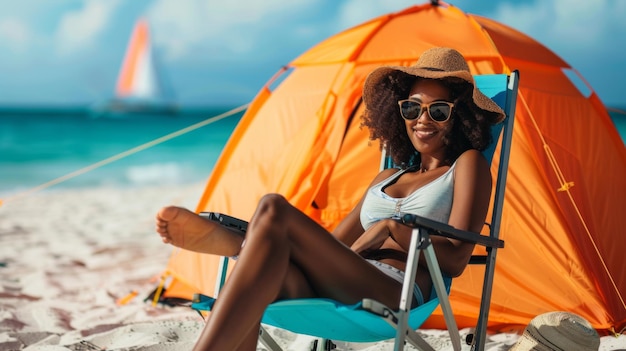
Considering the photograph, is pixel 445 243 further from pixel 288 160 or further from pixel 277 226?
pixel 288 160

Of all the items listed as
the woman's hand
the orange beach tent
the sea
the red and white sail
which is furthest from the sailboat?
the woman's hand

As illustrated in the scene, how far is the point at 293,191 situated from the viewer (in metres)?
3.70

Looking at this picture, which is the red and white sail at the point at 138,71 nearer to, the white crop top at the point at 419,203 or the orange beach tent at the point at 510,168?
the orange beach tent at the point at 510,168

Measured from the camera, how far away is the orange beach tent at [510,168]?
134 inches

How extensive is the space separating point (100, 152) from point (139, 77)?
10420mm

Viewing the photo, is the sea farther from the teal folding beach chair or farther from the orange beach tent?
the teal folding beach chair

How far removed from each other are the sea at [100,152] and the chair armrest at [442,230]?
14.4ft

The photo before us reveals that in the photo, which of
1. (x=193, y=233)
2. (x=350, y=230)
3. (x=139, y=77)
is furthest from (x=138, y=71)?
(x=193, y=233)

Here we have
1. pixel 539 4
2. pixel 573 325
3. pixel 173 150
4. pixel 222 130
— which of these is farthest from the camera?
pixel 539 4

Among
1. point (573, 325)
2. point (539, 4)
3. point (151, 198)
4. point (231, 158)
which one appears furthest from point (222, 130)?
point (573, 325)

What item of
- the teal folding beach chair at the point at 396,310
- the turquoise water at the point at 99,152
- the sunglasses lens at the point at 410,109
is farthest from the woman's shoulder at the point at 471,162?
the turquoise water at the point at 99,152

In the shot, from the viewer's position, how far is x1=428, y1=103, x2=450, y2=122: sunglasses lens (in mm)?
2682

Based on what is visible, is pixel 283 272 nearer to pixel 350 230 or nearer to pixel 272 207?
pixel 272 207

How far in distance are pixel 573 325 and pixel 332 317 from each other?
0.90 metres
